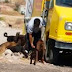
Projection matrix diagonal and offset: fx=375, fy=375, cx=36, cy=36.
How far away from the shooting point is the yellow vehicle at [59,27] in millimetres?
10477

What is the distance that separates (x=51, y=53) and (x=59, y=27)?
1181 mm

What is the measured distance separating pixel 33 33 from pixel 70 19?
1.39 m

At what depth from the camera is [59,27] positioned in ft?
34.5

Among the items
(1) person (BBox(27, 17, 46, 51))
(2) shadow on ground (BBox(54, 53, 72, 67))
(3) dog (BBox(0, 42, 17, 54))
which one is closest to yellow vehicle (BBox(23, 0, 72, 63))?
(1) person (BBox(27, 17, 46, 51))

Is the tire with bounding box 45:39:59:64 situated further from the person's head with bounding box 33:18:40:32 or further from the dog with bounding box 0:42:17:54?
the dog with bounding box 0:42:17:54

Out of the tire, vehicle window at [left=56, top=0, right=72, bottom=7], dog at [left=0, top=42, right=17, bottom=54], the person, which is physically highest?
vehicle window at [left=56, top=0, right=72, bottom=7]

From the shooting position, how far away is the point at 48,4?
481 inches

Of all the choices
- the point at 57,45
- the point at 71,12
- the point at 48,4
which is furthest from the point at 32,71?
the point at 48,4

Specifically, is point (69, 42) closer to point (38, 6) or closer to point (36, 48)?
point (36, 48)

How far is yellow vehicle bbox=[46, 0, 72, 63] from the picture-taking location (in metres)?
10.5

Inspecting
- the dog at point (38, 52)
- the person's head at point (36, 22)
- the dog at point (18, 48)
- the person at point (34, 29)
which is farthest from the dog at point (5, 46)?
the person's head at point (36, 22)

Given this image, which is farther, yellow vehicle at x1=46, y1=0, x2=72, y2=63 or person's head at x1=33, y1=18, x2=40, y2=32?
person's head at x1=33, y1=18, x2=40, y2=32

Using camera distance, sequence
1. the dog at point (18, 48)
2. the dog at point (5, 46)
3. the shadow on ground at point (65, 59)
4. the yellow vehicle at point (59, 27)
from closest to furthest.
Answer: the yellow vehicle at point (59, 27) < the shadow on ground at point (65, 59) < the dog at point (18, 48) < the dog at point (5, 46)

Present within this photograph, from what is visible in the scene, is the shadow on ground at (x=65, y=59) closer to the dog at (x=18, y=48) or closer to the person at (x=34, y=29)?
the person at (x=34, y=29)
